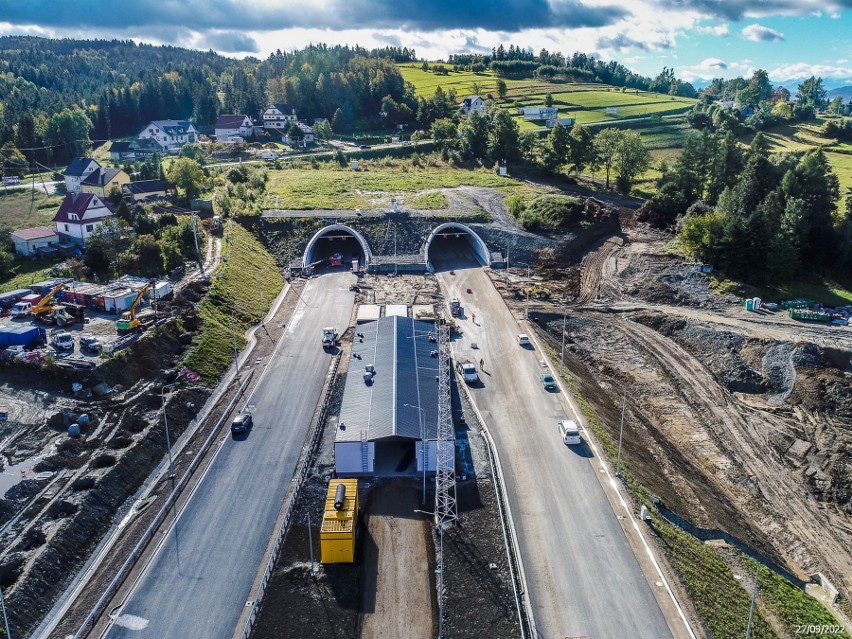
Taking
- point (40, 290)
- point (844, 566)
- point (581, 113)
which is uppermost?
point (581, 113)

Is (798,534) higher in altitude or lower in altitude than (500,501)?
lower

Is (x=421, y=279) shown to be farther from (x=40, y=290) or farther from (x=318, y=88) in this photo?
(x=318, y=88)

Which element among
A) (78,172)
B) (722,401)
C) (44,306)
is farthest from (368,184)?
(722,401)

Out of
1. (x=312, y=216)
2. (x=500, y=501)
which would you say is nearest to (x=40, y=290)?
(x=312, y=216)

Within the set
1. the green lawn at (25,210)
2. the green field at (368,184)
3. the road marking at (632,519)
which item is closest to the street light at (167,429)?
the road marking at (632,519)

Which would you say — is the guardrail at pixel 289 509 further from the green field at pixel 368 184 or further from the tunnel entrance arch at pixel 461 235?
the green field at pixel 368 184

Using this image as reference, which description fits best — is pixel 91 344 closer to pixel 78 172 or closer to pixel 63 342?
pixel 63 342
